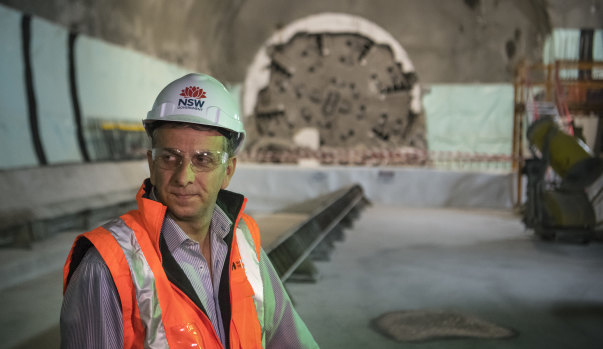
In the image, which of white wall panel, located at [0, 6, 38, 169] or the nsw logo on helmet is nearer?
the nsw logo on helmet

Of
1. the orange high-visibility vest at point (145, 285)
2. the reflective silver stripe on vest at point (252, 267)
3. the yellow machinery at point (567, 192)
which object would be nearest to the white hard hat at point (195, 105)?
the orange high-visibility vest at point (145, 285)

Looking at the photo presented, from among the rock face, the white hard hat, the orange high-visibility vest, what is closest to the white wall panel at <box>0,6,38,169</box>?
the white hard hat

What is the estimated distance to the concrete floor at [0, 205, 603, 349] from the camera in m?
3.09

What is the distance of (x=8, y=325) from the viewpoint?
325 cm

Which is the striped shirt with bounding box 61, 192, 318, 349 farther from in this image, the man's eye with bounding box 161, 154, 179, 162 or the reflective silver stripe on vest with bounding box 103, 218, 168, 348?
the man's eye with bounding box 161, 154, 179, 162

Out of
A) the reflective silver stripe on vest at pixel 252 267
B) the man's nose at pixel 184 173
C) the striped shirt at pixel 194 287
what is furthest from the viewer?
the reflective silver stripe on vest at pixel 252 267

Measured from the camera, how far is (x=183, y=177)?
1470 millimetres

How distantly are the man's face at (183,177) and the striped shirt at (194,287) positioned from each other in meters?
0.06

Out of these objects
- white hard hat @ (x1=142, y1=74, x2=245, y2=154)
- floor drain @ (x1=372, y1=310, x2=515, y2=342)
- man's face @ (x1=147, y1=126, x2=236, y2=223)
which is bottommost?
floor drain @ (x1=372, y1=310, x2=515, y2=342)

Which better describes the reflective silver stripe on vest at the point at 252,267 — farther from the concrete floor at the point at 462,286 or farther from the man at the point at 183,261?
the concrete floor at the point at 462,286

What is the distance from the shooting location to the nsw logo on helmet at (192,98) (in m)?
1.51

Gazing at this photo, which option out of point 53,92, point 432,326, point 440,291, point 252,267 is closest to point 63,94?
point 53,92

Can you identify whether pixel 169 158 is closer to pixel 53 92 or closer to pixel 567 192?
pixel 567 192

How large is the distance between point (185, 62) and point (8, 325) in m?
9.47
